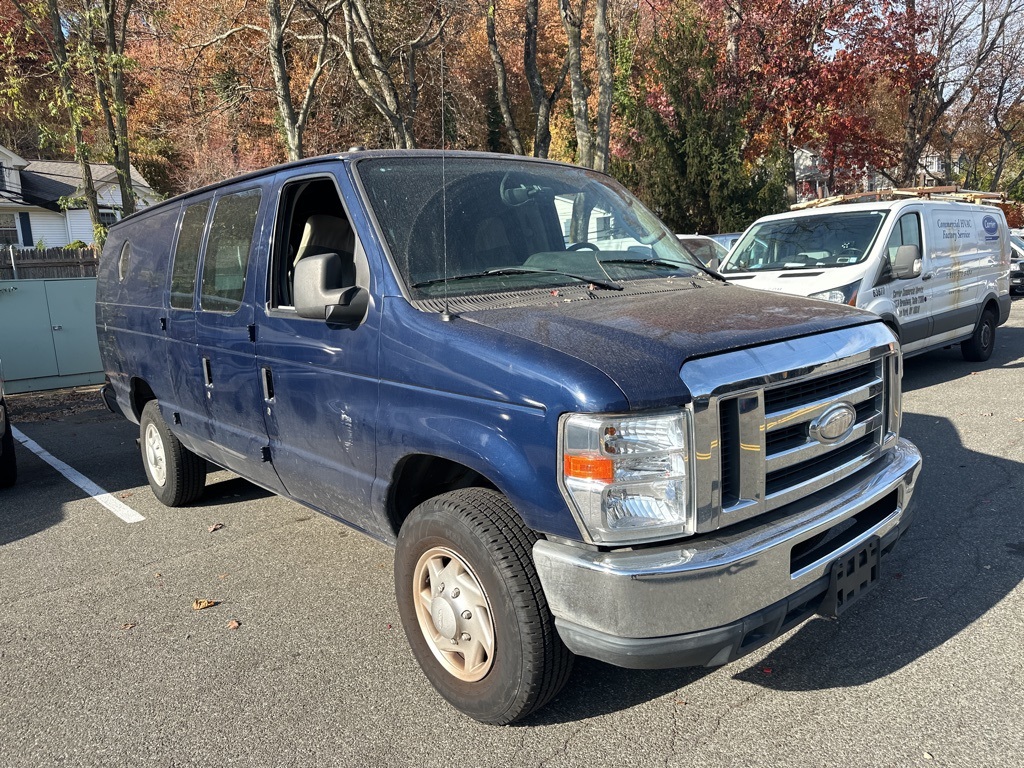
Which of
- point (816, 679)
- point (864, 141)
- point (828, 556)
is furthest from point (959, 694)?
point (864, 141)

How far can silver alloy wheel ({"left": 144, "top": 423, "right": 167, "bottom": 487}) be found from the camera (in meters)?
5.64

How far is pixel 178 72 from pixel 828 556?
697 inches

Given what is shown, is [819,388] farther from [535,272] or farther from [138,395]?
[138,395]

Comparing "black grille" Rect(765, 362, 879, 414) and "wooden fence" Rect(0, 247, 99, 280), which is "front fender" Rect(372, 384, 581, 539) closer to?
"black grille" Rect(765, 362, 879, 414)

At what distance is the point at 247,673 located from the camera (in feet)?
11.1

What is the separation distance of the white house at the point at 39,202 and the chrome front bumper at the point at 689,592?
37.8 m

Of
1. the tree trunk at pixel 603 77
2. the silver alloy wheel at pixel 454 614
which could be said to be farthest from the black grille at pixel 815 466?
the tree trunk at pixel 603 77

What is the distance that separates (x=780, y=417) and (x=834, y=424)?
0.34m

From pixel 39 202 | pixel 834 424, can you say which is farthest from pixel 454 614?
pixel 39 202

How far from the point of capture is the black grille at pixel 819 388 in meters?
2.67

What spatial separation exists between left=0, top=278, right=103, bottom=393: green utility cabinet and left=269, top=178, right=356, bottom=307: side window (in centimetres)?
747

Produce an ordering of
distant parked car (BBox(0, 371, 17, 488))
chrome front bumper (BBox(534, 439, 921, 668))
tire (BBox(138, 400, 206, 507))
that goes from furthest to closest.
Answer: distant parked car (BBox(0, 371, 17, 488))
tire (BBox(138, 400, 206, 507))
chrome front bumper (BBox(534, 439, 921, 668))

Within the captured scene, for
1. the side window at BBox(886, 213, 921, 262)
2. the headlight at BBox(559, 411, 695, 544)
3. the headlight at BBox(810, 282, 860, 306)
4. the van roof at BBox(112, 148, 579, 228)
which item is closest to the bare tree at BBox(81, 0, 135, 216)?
the van roof at BBox(112, 148, 579, 228)

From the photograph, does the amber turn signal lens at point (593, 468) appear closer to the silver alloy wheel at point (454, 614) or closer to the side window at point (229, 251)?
the silver alloy wheel at point (454, 614)
